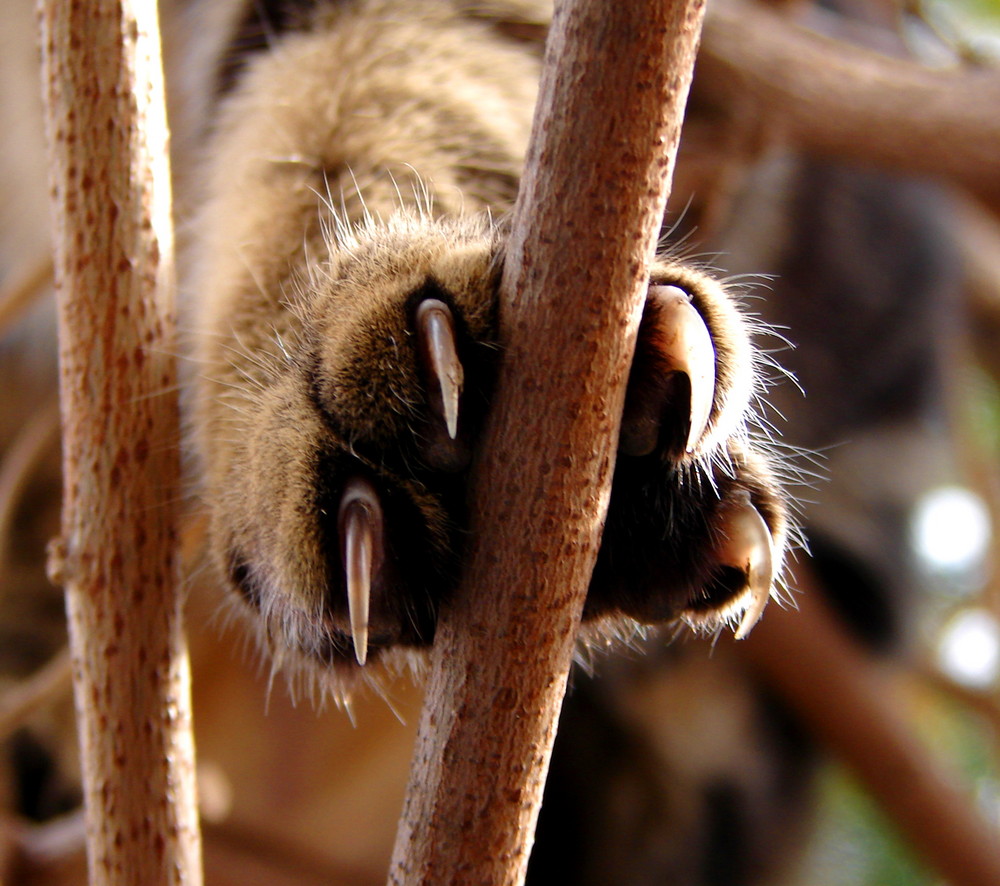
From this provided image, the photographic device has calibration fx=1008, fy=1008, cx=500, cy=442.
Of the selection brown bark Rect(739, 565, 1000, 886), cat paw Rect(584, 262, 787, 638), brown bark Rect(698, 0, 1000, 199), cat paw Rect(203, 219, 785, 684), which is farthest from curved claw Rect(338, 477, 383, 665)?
brown bark Rect(739, 565, 1000, 886)

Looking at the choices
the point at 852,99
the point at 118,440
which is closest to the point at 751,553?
the point at 118,440

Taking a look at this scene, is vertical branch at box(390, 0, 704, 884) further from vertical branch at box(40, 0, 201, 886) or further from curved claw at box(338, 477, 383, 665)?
vertical branch at box(40, 0, 201, 886)

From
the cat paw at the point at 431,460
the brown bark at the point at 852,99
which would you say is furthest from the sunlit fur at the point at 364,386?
the brown bark at the point at 852,99

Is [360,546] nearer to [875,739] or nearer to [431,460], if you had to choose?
[431,460]

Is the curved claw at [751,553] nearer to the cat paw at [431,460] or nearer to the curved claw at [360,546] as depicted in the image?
the cat paw at [431,460]

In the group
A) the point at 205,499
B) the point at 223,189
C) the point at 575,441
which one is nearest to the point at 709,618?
the point at 575,441

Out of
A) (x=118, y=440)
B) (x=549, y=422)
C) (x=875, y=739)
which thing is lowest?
(x=875, y=739)
